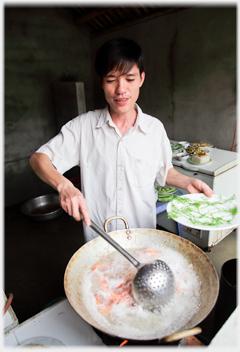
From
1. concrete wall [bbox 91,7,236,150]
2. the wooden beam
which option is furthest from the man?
the wooden beam

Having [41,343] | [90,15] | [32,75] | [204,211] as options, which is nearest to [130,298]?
[41,343]

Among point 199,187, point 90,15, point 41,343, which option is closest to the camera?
point 41,343

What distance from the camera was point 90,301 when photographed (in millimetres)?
975

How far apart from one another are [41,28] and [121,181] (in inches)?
197

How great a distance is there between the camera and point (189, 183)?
1.59 meters

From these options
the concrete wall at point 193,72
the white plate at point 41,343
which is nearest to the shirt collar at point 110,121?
the white plate at point 41,343

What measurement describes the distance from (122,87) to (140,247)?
3.18ft

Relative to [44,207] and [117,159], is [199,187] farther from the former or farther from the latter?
[44,207]

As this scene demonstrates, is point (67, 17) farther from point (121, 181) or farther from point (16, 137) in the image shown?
point (121, 181)

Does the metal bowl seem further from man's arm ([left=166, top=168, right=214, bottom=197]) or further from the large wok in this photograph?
the large wok

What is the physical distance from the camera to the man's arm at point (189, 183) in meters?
1.52

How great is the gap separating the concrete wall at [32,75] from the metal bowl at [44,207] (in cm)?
79

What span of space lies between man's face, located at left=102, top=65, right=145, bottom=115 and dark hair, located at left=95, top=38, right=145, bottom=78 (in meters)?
0.03

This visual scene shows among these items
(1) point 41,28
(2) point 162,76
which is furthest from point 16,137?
(2) point 162,76
